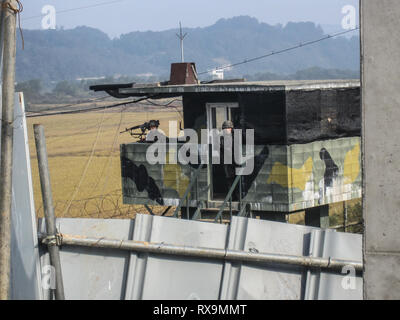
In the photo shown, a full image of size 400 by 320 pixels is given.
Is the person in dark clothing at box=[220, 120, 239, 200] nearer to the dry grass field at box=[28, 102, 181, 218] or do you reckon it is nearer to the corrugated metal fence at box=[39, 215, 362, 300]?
the dry grass field at box=[28, 102, 181, 218]

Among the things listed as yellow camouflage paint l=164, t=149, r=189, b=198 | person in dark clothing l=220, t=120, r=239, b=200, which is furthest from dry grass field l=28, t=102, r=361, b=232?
person in dark clothing l=220, t=120, r=239, b=200

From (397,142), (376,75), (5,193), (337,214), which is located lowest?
(337,214)

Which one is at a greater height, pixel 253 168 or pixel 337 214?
pixel 253 168

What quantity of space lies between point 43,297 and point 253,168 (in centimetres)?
1047

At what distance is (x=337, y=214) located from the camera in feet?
89.1

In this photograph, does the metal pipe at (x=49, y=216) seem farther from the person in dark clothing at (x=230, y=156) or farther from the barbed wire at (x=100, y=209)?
the barbed wire at (x=100, y=209)

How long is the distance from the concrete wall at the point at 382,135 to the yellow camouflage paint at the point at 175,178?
13644 millimetres

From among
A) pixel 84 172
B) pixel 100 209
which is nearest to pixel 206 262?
pixel 100 209

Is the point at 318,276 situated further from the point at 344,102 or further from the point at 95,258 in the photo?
the point at 344,102

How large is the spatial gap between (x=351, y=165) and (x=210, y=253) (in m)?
12.8

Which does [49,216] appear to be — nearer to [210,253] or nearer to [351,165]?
[210,253]

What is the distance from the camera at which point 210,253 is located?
771 cm
